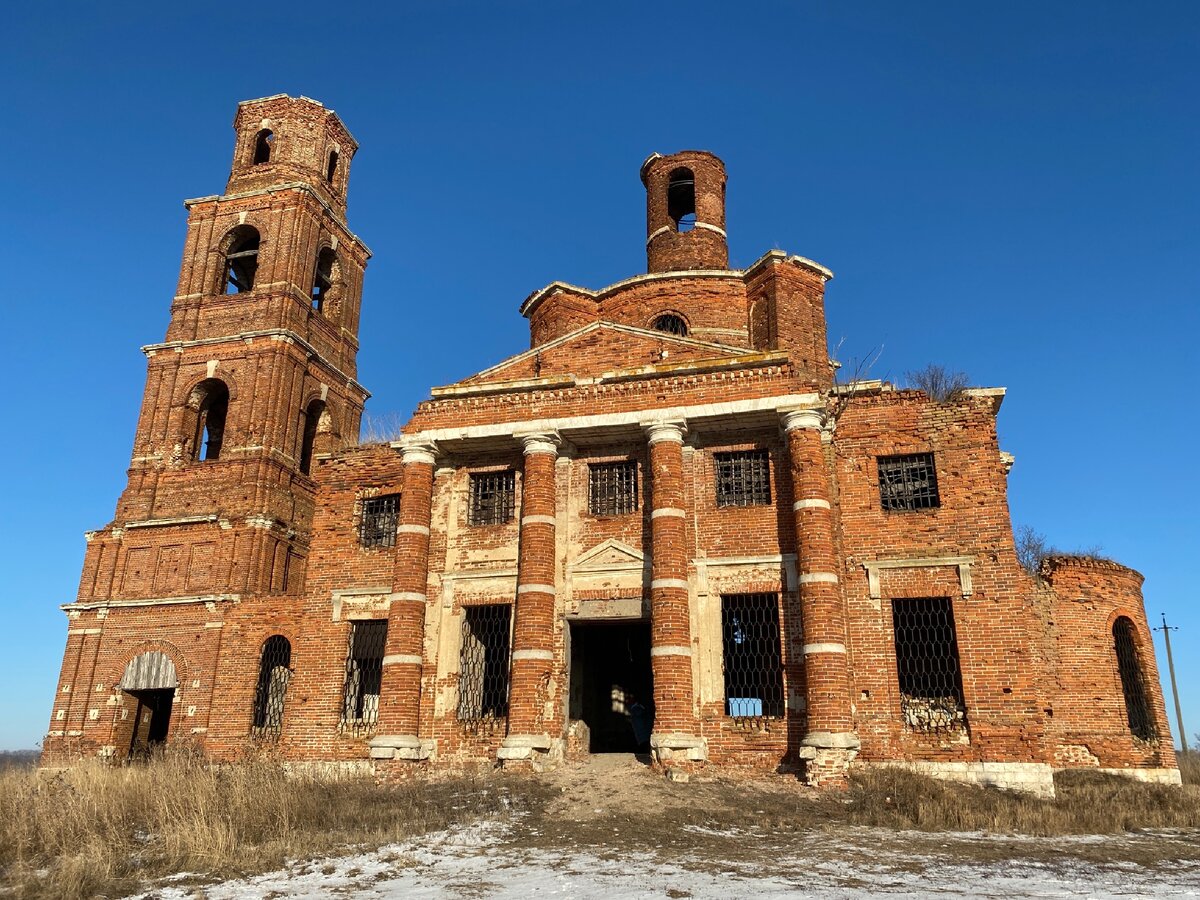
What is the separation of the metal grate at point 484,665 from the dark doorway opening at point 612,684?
1390 mm

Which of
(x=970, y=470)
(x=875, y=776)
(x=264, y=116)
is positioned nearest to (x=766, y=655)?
(x=875, y=776)

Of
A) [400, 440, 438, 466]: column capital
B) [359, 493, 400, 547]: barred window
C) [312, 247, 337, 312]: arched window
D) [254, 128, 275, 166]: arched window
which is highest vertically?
A: [254, 128, 275, 166]: arched window

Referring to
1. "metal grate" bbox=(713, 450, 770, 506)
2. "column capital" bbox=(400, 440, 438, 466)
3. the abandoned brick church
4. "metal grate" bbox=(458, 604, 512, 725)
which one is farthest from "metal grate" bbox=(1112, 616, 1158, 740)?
"column capital" bbox=(400, 440, 438, 466)

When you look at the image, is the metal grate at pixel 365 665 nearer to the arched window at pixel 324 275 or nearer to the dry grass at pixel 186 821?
the dry grass at pixel 186 821

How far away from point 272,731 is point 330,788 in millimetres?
6127

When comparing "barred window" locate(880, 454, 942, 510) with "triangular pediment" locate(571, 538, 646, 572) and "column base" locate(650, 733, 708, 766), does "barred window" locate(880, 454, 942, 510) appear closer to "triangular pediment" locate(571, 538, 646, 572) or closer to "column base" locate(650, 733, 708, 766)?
"triangular pediment" locate(571, 538, 646, 572)

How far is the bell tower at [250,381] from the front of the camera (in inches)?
856

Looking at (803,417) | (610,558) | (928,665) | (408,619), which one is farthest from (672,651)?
(408,619)

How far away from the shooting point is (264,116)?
2722cm

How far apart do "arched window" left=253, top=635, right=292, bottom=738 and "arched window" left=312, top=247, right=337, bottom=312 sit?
12.1 metres

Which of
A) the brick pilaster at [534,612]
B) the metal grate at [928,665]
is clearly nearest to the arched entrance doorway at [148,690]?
the brick pilaster at [534,612]

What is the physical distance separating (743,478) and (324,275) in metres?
17.5

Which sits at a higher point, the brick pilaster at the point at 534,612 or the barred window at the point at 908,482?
the barred window at the point at 908,482

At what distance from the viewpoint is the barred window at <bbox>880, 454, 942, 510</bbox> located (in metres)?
15.4
